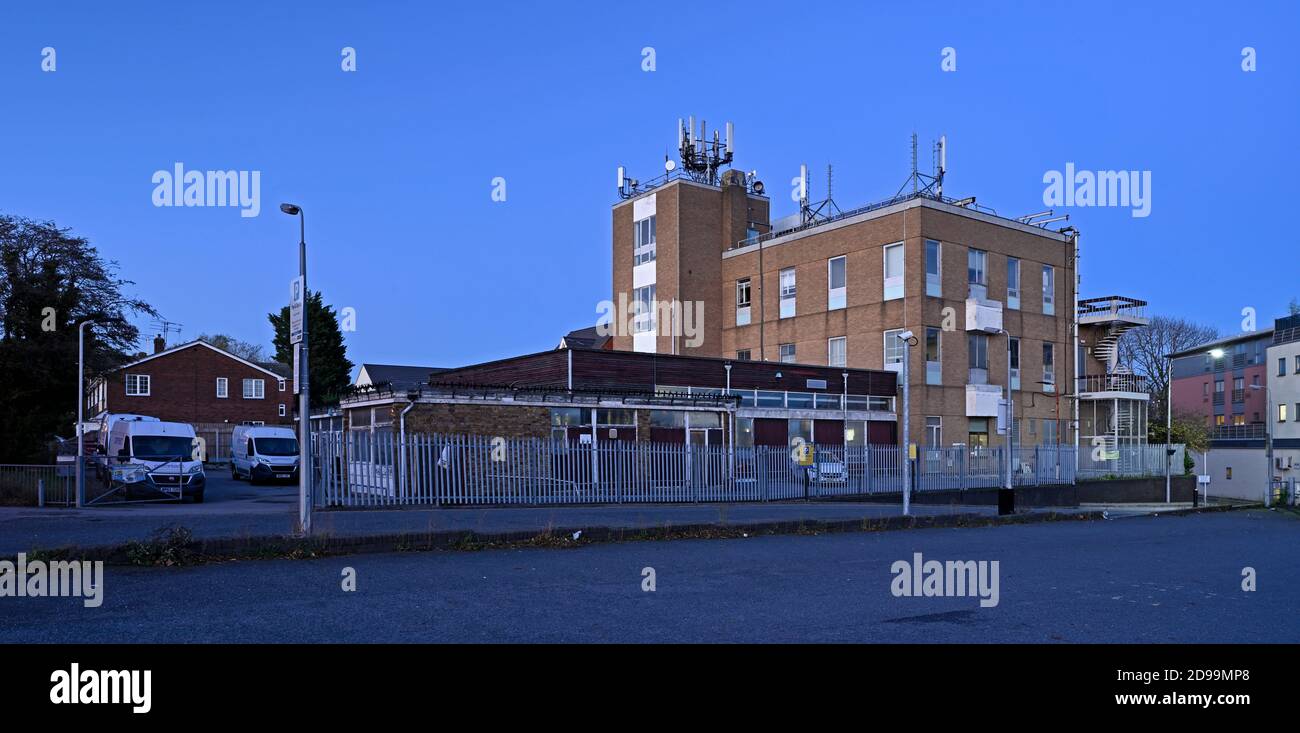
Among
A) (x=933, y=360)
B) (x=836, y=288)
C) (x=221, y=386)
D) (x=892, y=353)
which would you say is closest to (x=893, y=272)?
(x=836, y=288)

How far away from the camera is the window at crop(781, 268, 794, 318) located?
Result: 1861 inches

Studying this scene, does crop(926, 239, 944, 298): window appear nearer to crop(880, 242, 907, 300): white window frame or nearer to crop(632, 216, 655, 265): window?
crop(880, 242, 907, 300): white window frame

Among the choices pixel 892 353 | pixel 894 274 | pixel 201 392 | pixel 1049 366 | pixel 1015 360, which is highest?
pixel 894 274

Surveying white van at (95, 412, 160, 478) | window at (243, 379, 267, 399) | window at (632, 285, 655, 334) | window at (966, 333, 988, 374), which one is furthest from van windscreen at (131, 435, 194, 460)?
window at (243, 379, 267, 399)

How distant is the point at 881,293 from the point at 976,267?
16.6 feet

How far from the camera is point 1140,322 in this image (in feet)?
163

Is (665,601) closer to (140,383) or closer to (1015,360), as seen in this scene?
(1015,360)

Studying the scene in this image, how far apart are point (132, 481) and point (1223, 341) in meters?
82.1

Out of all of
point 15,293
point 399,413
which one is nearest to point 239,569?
point 399,413

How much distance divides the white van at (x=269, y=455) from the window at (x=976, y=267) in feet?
99.2

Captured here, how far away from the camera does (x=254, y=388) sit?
63312 millimetres

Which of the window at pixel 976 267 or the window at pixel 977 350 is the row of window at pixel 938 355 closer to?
the window at pixel 977 350

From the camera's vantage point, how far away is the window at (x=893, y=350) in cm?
4198
